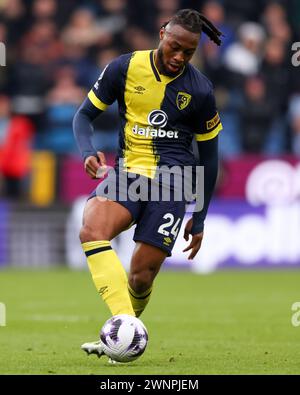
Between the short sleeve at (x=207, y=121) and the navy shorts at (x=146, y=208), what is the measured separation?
540mm

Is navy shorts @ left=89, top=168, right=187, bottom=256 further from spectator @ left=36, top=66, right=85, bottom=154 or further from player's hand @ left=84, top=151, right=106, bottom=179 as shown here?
spectator @ left=36, top=66, right=85, bottom=154

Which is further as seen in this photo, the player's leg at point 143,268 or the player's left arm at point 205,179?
the player's left arm at point 205,179

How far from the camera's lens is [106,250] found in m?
7.42

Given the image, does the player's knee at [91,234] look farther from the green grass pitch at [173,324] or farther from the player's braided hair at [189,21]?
the player's braided hair at [189,21]

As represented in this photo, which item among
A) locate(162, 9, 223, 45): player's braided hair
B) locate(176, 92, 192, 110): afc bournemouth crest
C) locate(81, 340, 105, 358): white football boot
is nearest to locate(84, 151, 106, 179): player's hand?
locate(176, 92, 192, 110): afc bournemouth crest

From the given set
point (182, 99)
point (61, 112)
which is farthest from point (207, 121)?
point (61, 112)

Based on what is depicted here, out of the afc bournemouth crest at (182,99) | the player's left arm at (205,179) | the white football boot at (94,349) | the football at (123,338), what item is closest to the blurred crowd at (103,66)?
the player's left arm at (205,179)

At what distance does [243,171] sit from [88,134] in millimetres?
10158

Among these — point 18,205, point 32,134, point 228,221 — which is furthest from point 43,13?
point 228,221

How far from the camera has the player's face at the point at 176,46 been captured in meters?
7.53

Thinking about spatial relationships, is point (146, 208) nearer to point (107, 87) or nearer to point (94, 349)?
point (107, 87)

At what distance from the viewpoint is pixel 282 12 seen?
20703 mm

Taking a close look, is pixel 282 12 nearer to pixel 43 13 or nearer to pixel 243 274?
pixel 43 13

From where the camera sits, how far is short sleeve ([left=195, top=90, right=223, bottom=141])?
7895 millimetres
